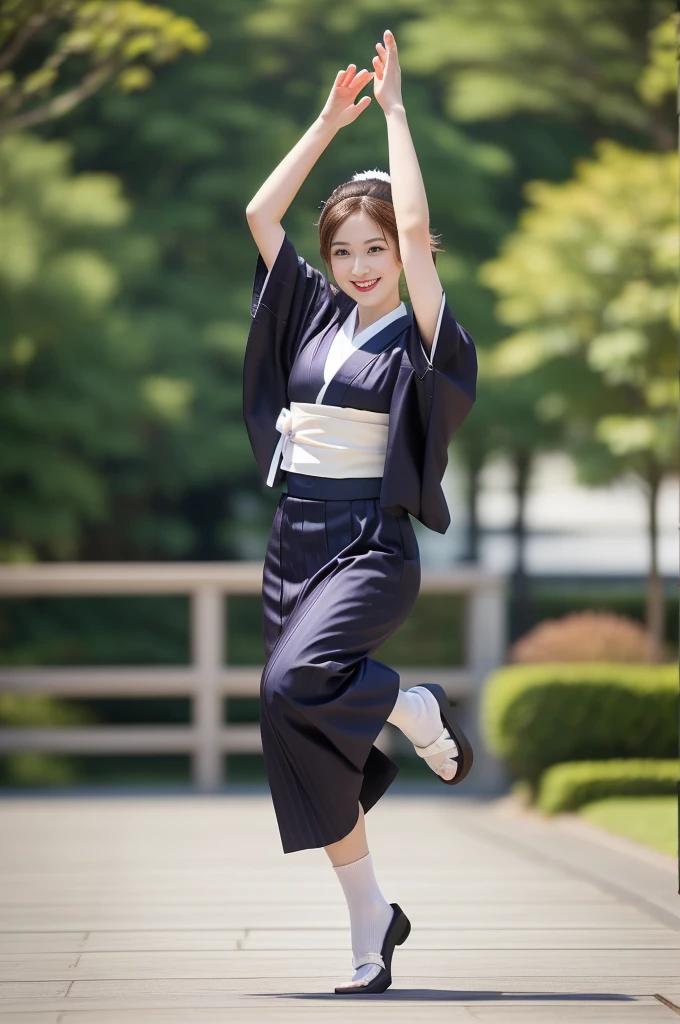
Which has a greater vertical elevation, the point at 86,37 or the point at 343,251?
the point at 86,37

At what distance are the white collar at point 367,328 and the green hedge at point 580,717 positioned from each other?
3270 mm

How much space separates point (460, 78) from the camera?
38.6 feet

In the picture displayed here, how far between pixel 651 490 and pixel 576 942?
6873 mm

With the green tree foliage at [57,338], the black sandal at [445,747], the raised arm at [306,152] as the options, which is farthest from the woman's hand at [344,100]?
the green tree foliage at [57,338]

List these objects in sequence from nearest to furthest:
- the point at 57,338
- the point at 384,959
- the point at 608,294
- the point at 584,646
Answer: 1. the point at 384,959
2. the point at 584,646
3. the point at 608,294
4. the point at 57,338

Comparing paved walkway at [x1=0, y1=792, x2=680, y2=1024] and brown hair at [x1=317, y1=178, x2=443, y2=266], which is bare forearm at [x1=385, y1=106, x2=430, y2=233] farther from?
paved walkway at [x1=0, y1=792, x2=680, y2=1024]

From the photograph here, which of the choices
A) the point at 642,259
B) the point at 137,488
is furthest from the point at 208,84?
the point at 642,259

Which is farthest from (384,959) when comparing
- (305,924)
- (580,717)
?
(580,717)

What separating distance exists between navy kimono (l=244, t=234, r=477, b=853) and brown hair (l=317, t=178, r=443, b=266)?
11cm

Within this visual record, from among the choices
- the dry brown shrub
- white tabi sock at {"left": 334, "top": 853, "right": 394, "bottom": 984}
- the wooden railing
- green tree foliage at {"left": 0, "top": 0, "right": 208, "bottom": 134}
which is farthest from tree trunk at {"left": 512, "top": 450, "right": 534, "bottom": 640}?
white tabi sock at {"left": 334, "top": 853, "right": 394, "bottom": 984}

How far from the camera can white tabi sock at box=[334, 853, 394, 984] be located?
3082 mm

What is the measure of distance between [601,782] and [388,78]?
3686mm

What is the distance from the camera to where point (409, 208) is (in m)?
3.09

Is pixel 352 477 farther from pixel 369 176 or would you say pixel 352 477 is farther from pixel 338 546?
pixel 369 176
